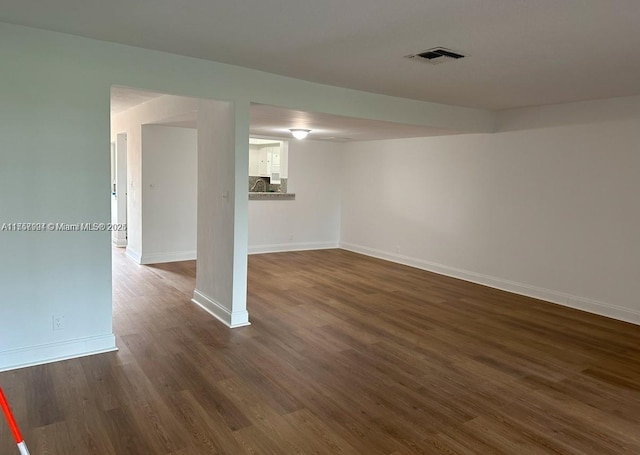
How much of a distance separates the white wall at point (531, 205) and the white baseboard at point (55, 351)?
488 cm

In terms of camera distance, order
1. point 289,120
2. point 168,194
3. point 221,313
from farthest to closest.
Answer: point 168,194, point 289,120, point 221,313

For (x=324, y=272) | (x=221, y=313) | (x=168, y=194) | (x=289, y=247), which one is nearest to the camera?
(x=221, y=313)

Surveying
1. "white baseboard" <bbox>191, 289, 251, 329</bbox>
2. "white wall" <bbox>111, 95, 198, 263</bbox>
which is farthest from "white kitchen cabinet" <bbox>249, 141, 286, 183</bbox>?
"white baseboard" <bbox>191, 289, 251, 329</bbox>

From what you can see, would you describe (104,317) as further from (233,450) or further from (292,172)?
(292,172)

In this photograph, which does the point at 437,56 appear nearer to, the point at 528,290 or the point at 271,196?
the point at 528,290

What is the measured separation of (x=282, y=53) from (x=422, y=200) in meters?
4.36

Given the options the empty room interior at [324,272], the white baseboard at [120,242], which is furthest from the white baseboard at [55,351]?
the white baseboard at [120,242]

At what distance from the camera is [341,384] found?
317 cm

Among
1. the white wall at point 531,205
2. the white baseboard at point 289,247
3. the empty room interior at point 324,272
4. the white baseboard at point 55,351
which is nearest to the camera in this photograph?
the empty room interior at point 324,272

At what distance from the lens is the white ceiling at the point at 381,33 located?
246 cm

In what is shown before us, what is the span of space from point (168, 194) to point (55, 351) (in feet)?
13.3

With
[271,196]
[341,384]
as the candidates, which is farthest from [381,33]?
[271,196]

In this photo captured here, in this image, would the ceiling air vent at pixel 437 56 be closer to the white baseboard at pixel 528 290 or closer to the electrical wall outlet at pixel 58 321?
the electrical wall outlet at pixel 58 321

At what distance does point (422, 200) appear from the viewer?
7.21 m
